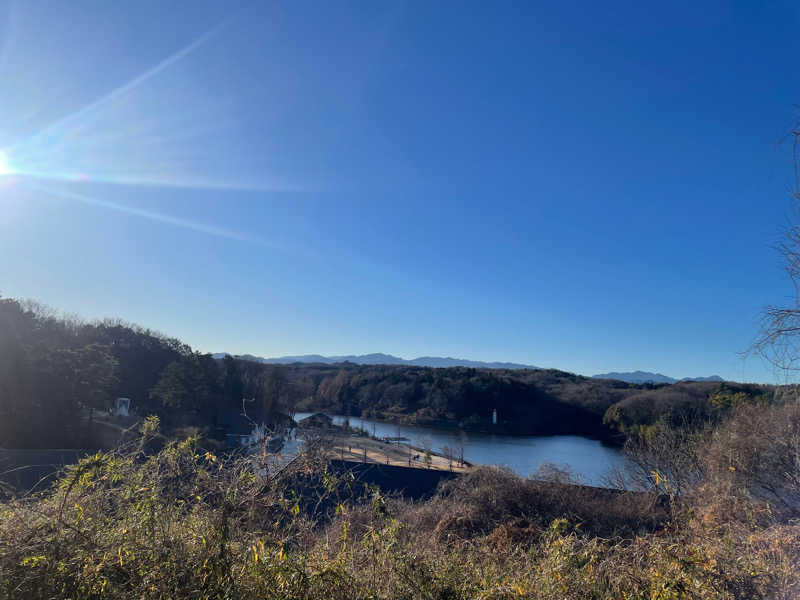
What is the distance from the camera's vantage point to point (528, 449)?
29297 millimetres

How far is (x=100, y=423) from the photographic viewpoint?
18.4m

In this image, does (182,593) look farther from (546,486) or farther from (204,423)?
(204,423)

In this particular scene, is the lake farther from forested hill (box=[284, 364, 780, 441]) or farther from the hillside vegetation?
the hillside vegetation

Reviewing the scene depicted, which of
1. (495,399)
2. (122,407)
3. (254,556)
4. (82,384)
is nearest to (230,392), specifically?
(122,407)

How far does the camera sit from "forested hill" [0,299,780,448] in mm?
14828

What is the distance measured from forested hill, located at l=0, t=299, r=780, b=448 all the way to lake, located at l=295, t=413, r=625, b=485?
86.7 inches

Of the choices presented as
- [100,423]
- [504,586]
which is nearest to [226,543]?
[504,586]

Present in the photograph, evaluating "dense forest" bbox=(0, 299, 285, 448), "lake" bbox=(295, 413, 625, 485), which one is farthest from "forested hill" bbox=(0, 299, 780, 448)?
"lake" bbox=(295, 413, 625, 485)

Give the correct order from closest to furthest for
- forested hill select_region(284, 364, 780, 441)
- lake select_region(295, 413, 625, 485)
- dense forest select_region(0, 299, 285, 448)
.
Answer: dense forest select_region(0, 299, 285, 448) → lake select_region(295, 413, 625, 485) → forested hill select_region(284, 364, 780, 441)

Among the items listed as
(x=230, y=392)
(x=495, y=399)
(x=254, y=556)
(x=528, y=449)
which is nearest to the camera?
(x=254, y=556)

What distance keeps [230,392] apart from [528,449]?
17.6 metres

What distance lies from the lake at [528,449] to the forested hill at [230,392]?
220 centimetres

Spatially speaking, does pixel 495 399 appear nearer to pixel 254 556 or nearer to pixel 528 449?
pixel 528 449

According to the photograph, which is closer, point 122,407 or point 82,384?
point 82,384
